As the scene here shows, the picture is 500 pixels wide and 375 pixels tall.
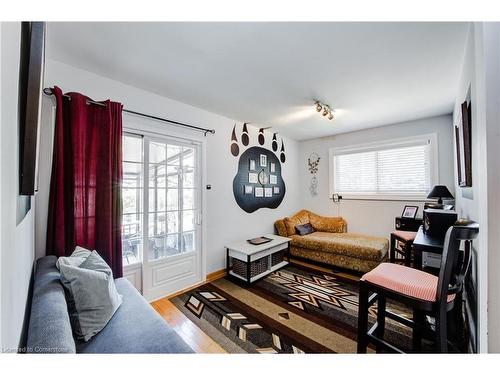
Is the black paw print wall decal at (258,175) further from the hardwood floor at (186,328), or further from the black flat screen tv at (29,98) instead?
the black flat screen tv at (29,98)

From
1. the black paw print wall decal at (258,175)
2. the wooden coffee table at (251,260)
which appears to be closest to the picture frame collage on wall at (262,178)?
the black paw print wall decal at (258,175)

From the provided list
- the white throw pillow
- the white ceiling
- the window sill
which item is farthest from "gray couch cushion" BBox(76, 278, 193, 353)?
the white ceiling

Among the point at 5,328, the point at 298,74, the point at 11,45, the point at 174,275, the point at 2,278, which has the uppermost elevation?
the point at 298,74

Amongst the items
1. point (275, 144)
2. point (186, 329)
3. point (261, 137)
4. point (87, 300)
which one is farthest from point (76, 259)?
point (275, 144)

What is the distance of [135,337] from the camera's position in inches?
43.3

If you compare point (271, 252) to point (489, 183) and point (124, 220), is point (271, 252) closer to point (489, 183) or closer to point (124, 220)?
point (124, 220)

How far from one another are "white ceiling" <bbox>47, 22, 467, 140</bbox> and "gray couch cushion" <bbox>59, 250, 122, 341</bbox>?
1.58m

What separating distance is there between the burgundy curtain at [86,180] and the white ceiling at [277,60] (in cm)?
44

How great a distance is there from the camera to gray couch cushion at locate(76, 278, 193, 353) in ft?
3.41

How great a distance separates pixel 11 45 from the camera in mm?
647

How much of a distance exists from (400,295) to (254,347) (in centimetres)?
111

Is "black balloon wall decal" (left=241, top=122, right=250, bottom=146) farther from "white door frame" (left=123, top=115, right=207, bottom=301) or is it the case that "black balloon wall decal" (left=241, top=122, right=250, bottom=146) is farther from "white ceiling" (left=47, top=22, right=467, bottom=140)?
"white door frame" (left=123, top=115, right=207, bottom=301)

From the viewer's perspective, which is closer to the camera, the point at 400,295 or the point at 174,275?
the point at 400,295
